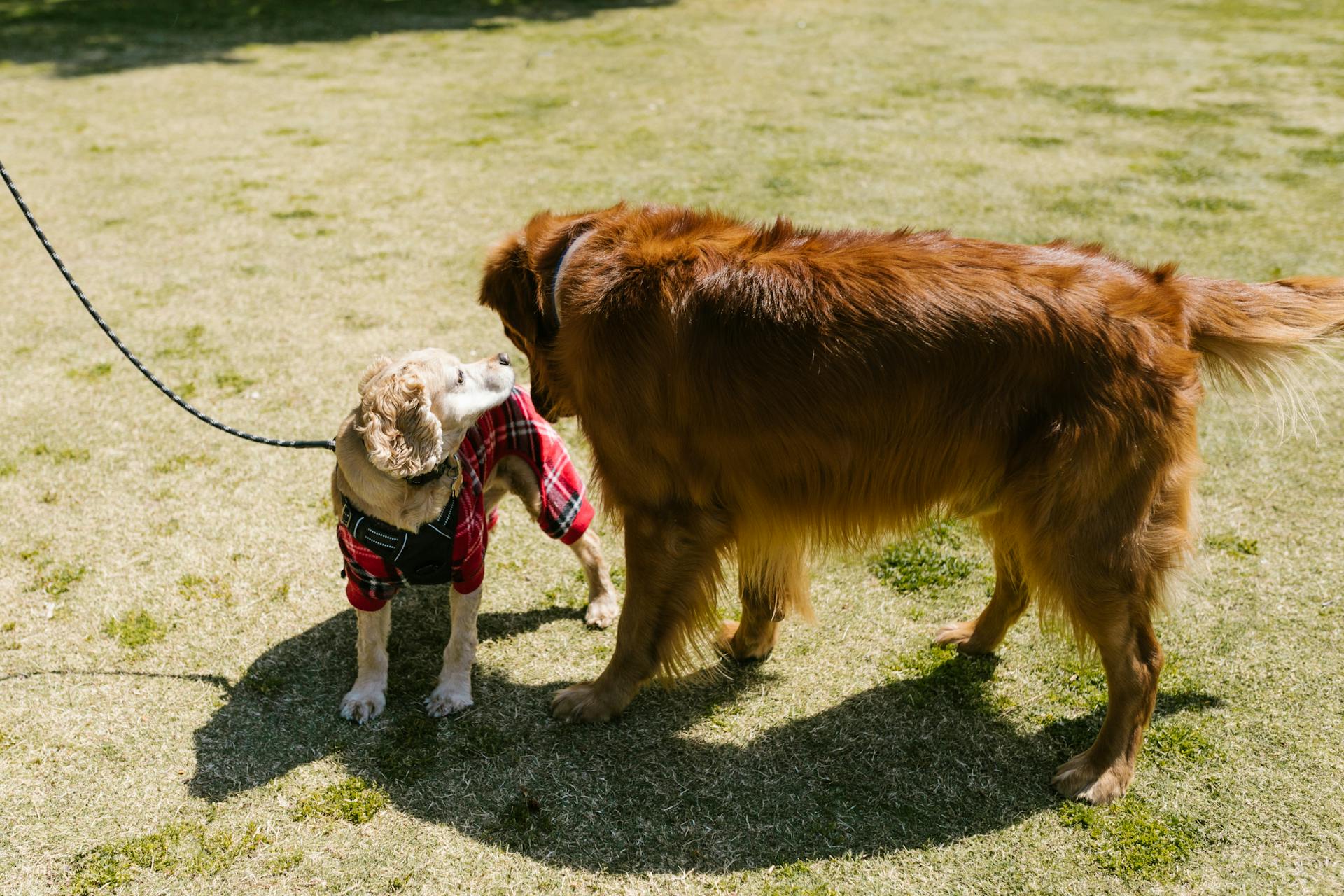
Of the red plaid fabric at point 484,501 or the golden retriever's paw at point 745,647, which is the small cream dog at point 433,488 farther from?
the golden retriever's paw at point 745,647

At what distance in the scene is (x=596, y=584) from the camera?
Result: 12.5 ft

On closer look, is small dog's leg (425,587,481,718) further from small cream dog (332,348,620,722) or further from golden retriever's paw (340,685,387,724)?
golden retriever's paw (340,685,387,724)

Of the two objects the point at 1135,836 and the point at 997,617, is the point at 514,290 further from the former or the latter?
the point at 1135,836

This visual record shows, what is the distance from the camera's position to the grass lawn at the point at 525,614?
2830 mm

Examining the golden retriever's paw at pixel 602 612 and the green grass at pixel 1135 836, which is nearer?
the green grass at pixel 1135 836

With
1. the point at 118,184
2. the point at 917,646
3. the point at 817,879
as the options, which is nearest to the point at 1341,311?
the point at 917,646

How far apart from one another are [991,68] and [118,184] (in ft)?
29.3

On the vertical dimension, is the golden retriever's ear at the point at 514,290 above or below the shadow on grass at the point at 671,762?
above

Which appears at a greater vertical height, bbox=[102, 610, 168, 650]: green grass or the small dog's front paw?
the small dog's front paw

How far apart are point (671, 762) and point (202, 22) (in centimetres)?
1462

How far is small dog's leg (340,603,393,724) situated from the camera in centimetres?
327

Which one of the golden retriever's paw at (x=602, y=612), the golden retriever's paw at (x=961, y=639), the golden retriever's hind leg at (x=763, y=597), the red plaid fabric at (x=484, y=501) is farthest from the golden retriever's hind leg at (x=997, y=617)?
the red plaid fabric at (x=484, y=501)

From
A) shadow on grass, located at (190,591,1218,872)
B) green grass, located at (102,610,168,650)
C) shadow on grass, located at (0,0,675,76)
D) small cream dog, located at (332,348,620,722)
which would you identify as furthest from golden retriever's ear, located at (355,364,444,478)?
shadow on grass, located at (0,0,675,76)

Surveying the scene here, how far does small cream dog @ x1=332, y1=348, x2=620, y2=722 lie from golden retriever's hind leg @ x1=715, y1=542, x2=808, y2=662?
66 centimetres
